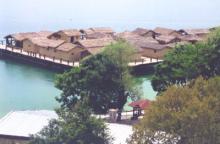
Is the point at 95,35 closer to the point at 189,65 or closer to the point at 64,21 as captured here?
the point at 189,65

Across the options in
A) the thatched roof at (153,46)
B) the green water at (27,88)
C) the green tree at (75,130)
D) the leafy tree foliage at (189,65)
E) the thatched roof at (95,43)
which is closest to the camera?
the green tree at (75,130)

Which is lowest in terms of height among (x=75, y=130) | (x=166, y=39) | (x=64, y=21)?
(x=64, y=21)

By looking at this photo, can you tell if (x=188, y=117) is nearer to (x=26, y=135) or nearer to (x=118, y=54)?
(x=26, y=135)

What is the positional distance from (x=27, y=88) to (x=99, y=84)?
9.49 meters

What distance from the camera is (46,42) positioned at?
1467 inches

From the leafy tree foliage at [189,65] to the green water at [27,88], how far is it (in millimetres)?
1459

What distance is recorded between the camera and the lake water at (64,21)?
87.5 ft

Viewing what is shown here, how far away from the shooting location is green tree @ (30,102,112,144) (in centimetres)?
1341

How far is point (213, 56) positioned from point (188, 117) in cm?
842

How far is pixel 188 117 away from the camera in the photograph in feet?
39.7

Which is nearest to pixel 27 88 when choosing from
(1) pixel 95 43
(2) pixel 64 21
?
(1) pixel 95 43

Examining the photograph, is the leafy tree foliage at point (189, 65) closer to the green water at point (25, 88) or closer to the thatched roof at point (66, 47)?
the green water at point (25, 88)

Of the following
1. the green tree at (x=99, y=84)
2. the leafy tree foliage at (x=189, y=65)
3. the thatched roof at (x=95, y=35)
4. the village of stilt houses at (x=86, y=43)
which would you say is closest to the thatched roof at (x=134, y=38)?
the village of stilt houses at (x=86, y=43)

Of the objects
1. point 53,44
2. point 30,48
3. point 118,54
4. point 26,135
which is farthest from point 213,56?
point 30,48
